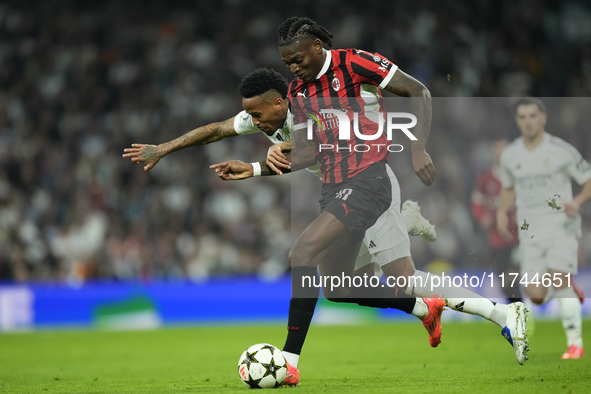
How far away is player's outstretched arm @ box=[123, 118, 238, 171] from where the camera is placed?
5.45 m

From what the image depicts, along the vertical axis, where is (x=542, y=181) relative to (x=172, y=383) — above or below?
above

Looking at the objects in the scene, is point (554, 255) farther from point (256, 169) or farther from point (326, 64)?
point (256, 169)

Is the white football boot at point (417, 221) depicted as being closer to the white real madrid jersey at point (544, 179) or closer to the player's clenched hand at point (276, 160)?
the player's clenched hand at point (276, 160)

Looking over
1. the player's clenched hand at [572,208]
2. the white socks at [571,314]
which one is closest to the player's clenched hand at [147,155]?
the player's clenched hand at [572,208]

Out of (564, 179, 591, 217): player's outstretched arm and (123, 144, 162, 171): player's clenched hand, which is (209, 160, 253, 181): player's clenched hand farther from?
(564, 179, 591, 217): player's outstretched arm

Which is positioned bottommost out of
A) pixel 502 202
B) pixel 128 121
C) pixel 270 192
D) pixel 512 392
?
pixel 512 392

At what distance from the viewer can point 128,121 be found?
1512 cm

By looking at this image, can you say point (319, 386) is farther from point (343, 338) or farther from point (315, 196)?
point (343, 338)

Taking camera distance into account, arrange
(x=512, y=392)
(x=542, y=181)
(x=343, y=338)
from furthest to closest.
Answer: (x=343, y=338), (x=542, y=181), (x=512, y=392)

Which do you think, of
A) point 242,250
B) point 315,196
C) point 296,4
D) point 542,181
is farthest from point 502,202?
point 296,4

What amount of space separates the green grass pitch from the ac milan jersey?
1530 mm

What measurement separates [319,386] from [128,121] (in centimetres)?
1145

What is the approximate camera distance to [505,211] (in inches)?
273

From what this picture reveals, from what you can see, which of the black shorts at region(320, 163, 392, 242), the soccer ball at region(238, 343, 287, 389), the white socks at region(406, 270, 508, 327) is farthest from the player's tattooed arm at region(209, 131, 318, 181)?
the white socks at region(406, 270, 508, 327)
